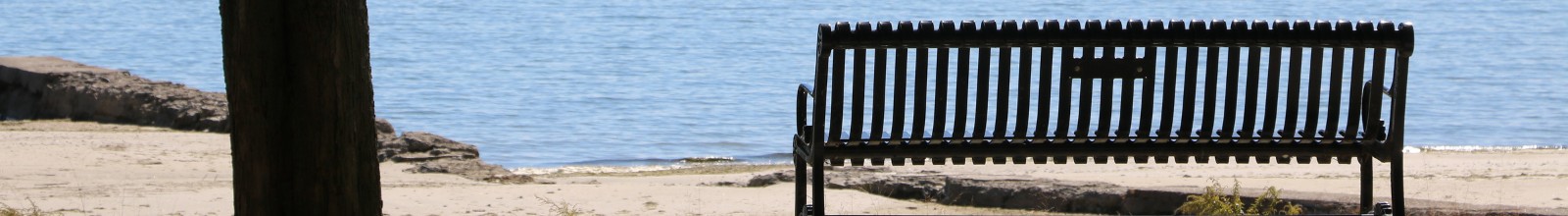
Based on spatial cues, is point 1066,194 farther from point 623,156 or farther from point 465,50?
point 465,50

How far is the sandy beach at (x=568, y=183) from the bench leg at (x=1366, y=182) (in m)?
0.89

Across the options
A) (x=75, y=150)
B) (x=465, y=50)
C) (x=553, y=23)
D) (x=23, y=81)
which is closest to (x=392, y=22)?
(x=553, y=23)

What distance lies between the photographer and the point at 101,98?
12.3m

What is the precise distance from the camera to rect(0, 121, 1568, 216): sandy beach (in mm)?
6270

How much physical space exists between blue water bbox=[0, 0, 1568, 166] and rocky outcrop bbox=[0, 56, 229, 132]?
1.67 meters

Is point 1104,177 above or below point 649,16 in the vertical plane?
below

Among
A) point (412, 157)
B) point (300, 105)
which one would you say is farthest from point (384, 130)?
point (300, 105)

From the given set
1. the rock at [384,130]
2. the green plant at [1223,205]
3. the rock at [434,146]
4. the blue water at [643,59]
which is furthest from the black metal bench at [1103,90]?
the blue water at [643,59]

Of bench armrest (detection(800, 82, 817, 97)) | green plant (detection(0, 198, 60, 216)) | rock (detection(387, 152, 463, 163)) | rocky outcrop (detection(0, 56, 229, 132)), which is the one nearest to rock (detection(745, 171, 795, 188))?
rock (detection(387, 152, 463, 163))

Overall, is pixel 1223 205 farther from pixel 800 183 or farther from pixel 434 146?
pixel 434 146

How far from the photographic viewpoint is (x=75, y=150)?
9805 mm

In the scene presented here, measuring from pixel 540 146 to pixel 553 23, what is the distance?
14770 millimetres

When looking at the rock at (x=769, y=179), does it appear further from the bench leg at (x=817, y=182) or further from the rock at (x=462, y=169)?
the bench leg at (x=817, y=182)

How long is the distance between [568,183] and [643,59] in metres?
12.6
